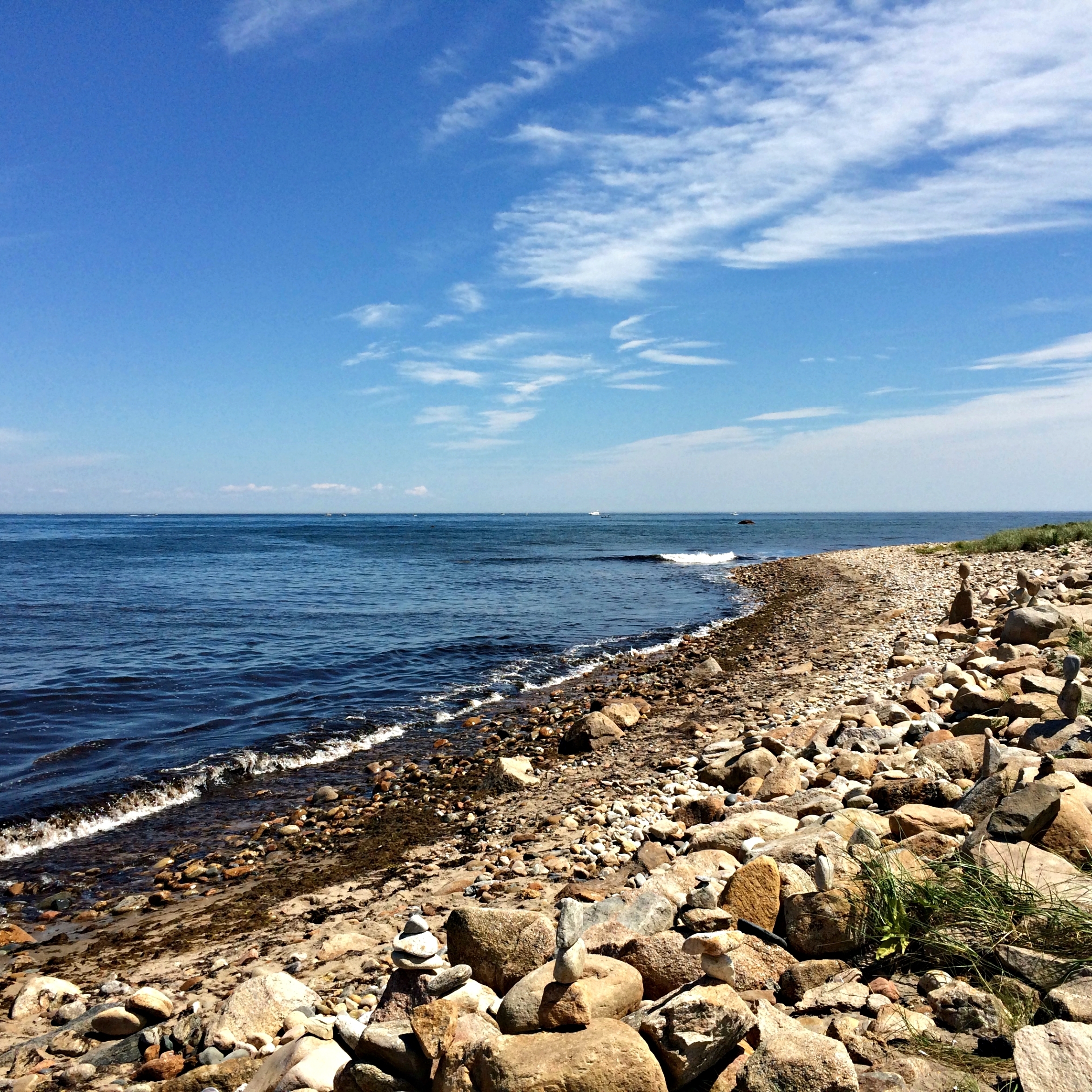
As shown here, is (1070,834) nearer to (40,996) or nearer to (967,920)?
(967,920)

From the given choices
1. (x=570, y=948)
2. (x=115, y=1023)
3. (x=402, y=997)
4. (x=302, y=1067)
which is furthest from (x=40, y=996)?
(x=570, y=948)

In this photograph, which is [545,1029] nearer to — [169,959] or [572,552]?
[169,959]

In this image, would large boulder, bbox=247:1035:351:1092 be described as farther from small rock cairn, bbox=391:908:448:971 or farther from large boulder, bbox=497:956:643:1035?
large boulder, bbox=497:956:643:1035

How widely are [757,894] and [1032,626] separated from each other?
9391 millimetres

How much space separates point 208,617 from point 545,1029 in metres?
24.7

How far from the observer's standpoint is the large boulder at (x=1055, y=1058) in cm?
238

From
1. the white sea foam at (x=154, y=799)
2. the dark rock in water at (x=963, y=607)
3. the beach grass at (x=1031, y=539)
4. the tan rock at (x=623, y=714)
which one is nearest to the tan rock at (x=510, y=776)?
the tan rock at (x=623, y=714)

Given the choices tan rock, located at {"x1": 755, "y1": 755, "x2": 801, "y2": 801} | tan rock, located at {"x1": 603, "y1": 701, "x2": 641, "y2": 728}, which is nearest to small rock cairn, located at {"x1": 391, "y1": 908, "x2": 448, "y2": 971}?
tan rock, located at {"x1": 755, "y1": 755, "x2": 801, "y2": 801}

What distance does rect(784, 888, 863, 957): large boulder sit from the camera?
361 cm

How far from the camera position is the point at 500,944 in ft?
12.2

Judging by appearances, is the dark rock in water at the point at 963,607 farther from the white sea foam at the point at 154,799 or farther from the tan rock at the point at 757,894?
the tan rock at the point at 757,894

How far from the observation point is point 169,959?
6086mm

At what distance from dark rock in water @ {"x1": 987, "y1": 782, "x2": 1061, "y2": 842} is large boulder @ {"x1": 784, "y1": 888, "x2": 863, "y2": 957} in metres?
1.12

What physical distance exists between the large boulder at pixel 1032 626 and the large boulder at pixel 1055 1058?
9.78 meters
